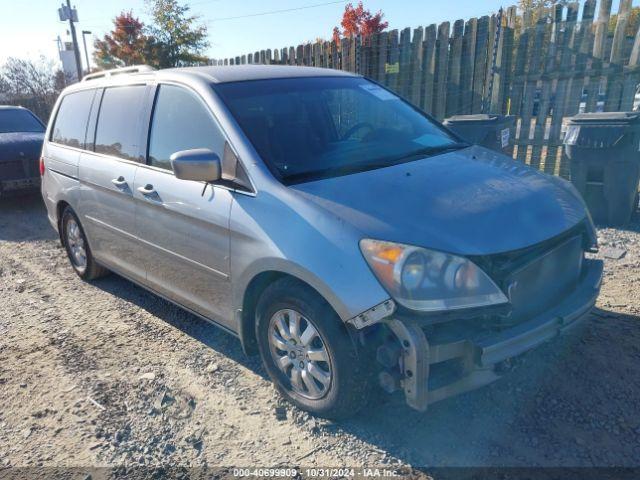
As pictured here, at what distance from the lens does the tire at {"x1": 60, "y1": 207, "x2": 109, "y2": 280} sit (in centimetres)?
495

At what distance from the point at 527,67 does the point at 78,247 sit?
6017mm

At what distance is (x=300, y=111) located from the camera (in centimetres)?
346

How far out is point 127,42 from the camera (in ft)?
73.5

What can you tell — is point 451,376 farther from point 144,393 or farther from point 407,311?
point 144,393

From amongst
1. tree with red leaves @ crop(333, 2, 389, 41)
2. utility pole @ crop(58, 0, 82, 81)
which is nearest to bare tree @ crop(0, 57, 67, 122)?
utility pole @ crop(58, 0, 82, 81)

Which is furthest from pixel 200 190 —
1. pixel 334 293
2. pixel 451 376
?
pixel 451 376

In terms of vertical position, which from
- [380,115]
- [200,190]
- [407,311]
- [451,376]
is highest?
[380,115]

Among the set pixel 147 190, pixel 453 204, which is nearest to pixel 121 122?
pixel 147 190

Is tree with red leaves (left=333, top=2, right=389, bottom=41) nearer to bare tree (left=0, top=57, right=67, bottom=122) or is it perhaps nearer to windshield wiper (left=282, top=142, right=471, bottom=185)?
bare tree (left=0, top=57, right=67, bottom=122)

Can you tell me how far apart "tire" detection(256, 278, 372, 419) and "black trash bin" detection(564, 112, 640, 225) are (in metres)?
4.35

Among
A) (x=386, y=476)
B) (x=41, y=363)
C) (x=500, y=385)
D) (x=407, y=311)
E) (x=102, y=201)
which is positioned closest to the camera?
(x=407, y=311)

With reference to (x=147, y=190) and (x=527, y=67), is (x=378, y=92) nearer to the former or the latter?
(x=147, y=190)

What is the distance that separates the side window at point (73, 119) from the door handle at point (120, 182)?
3.13 ft

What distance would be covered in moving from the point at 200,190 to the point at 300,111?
2.84 feet
